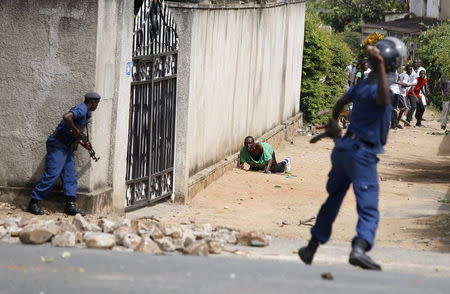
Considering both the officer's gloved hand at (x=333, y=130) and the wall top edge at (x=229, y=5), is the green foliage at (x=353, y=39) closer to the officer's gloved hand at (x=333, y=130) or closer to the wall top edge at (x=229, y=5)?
the wall top edge at (x=229, y=5)

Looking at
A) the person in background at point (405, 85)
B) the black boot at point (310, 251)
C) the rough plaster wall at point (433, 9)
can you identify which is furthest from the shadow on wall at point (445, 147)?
the rough plaster wall at point (433, 9)

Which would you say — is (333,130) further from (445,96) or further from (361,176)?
(445,96)

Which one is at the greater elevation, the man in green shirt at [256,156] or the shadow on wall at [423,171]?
the man in green shirt at [256,156]

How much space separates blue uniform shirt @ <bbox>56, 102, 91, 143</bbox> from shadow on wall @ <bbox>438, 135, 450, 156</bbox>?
13.5 m

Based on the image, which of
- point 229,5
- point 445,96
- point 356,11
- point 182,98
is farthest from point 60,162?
point 356,11

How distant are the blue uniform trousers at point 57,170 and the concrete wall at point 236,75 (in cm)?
282

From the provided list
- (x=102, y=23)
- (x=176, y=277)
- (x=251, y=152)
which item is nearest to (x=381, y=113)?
(x=176, y=277)

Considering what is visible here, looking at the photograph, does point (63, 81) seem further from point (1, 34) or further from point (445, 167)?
point (445, 167)

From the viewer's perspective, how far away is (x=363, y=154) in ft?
25.7

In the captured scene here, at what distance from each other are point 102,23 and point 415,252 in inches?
157

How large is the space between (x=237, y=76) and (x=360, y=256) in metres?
9.93

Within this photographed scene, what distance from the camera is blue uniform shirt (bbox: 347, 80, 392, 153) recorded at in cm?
789

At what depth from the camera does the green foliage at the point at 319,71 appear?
26172mm

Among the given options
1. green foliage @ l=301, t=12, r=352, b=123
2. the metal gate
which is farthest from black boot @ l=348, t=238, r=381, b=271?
green foliage @ l=301, t=12, r=352, b=123
